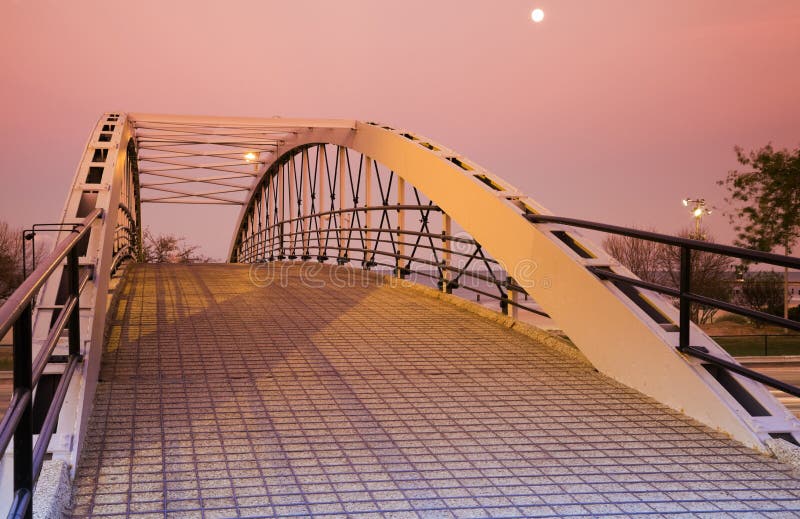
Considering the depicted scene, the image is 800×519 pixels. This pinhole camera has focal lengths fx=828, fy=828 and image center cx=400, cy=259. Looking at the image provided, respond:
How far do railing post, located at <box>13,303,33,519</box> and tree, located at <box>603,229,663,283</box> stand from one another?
125 ft

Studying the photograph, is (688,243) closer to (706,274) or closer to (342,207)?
(342,207)

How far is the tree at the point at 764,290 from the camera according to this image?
1426 inches

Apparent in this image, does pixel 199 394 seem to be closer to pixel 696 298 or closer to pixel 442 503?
pixel 442 503

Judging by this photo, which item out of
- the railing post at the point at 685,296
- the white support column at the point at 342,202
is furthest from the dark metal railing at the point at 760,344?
the railing post at the point at 685,296

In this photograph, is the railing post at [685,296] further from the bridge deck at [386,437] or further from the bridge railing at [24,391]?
the bridge railing at [24,391]

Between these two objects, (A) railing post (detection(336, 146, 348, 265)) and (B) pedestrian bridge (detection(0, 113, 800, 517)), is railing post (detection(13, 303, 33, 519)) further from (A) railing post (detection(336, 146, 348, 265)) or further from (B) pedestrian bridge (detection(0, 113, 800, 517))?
(A) railing post (detection(336, 146, 348, 265))

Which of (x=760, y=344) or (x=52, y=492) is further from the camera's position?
(x=760, y=344)

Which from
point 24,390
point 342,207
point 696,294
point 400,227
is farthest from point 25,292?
point 342,207

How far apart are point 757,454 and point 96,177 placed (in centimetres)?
601

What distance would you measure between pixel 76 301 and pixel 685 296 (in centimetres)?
336

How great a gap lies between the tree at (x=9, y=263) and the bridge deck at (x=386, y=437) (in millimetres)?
37048

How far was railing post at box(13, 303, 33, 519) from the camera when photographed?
2.49m

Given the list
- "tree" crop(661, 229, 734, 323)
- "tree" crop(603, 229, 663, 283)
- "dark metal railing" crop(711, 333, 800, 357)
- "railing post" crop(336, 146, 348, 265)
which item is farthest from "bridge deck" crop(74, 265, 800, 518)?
"tree" crop(603, 229, 663, 283)

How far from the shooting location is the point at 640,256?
3994 cm
